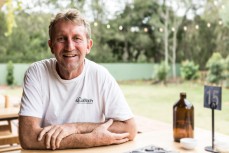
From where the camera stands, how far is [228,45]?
28.5 ft

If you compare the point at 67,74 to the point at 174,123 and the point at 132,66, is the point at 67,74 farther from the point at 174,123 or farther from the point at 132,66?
the point at 132,66

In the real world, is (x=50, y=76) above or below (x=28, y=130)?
above

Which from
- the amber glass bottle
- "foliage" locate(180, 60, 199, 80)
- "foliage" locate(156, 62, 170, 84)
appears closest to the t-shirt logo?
the amber glass bottle

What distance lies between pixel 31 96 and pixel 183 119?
66 centimetres

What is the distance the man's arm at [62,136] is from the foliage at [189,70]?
9.10m

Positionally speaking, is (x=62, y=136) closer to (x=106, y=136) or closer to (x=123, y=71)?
(x=106, y=136)

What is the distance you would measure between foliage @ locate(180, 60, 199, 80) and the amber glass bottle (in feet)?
29.4

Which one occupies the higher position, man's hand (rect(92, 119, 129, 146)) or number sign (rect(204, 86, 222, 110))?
number sign (rect(204, 86, 222, 110))

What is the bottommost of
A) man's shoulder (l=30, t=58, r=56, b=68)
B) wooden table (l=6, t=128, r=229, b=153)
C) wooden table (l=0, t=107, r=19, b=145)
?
wooden table (l=0, t=107, r=19, b=145)

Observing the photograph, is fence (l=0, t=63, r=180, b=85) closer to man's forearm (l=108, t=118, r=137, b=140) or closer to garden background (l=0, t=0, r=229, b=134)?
garden background (l=0, t=0, r=229, b=134)

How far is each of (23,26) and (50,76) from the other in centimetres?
923

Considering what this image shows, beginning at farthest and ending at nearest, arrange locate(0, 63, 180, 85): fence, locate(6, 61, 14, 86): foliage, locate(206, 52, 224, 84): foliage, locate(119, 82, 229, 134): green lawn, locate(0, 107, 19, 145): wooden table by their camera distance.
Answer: locate(0, 63, 180, 85): fence → locate(6, 61, 14, 86): foliage → locate(206, 52, 224, 84): foliage → locate(119, 82, 229, 134): green lawn → locate(0, 107, 19, 145): wooden table

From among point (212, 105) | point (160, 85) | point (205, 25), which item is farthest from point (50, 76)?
point (160, 85)

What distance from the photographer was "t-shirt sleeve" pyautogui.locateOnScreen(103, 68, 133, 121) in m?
1.38
